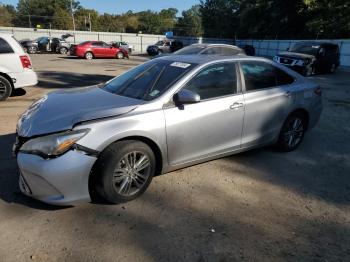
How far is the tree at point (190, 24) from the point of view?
122 m

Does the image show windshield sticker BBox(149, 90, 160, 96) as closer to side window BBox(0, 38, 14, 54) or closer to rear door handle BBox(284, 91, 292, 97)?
rear door handle BBox(284, 91, 292, 97)

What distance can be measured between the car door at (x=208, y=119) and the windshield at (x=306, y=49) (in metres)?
15.4

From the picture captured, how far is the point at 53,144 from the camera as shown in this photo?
3.39 meters

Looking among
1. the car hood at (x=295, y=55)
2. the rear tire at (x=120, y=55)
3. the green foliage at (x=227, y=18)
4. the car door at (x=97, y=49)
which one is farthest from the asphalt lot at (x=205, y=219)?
the green foliage at (x=227, y=18)

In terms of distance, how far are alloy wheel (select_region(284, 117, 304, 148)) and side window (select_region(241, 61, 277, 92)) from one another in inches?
31.2

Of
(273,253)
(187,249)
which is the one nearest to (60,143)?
(187,249)

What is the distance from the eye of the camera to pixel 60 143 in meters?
3.39

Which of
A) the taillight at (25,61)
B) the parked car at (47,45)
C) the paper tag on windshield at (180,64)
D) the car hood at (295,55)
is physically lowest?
the parked car at (47,45)

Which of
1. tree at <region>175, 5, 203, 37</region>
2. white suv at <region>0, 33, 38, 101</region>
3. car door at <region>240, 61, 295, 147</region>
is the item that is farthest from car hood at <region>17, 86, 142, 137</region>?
tree at <region>175, 5, 203, 37</region>

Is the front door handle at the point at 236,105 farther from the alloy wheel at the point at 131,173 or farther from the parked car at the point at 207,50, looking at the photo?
the parked car at the point at 207,50

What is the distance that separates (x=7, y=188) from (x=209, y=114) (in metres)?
2.56

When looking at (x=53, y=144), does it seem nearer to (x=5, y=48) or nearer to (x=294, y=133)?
(x=294, y=133)

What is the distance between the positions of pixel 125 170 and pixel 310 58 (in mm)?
15842

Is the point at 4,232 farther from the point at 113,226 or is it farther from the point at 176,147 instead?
the point at 176,147
